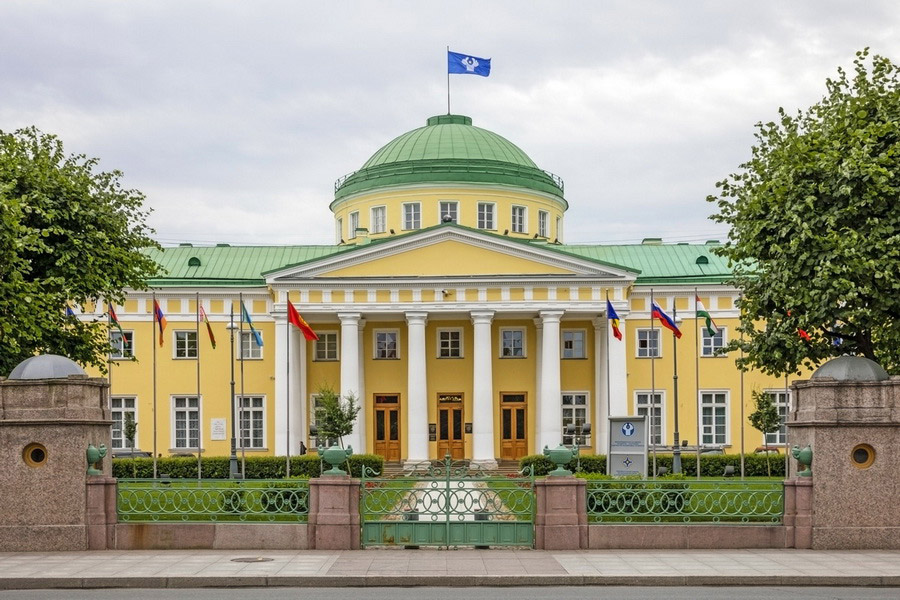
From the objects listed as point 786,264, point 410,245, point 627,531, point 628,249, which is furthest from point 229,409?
point 627,531

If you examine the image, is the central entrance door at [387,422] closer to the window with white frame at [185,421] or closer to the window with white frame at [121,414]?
the window with white frame at [185,421]

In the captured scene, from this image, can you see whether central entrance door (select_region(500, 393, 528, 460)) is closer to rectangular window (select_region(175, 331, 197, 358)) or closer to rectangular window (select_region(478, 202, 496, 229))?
rectangular window (select_region(478, 202, 496, 229))

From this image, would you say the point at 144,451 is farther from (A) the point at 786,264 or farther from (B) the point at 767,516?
(B) the point at 767,516

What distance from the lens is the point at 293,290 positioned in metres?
48.1

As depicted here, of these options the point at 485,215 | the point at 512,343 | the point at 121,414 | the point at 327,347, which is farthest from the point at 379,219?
the point at 121,414

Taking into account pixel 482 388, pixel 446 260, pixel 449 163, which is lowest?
pixel 482 388

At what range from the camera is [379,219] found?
184ft

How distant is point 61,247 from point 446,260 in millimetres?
20024

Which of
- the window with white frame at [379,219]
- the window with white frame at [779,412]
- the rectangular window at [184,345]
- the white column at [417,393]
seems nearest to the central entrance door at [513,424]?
the white column at [417,393]

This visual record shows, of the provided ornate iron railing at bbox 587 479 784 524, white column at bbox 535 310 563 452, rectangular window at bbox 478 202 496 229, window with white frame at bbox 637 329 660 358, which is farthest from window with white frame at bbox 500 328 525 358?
ornate iron railing at bbox 587 479 784 524

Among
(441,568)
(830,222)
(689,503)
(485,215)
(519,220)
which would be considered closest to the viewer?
(441,568)

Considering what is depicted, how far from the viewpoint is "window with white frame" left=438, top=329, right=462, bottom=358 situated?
51812mm

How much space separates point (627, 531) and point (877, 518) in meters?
4.14

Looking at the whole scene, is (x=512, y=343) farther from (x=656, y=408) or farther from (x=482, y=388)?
(x=656, y=408)
